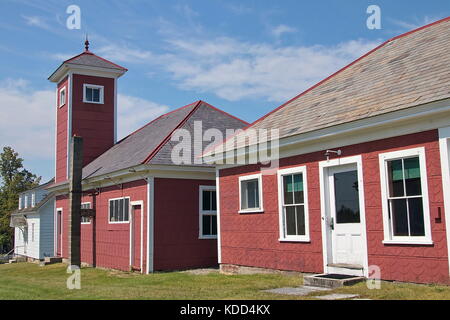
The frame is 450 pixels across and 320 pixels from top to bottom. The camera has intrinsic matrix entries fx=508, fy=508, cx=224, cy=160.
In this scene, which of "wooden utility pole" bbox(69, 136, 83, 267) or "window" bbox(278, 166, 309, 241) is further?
"wooden utility pole" bbox(69, 136, 83, 267)

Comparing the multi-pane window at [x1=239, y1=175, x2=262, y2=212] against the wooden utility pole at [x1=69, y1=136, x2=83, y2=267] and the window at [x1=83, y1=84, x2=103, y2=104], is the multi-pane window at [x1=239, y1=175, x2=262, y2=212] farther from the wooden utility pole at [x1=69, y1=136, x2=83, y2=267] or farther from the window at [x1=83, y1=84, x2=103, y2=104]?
the window at [x1=83, y1=84, x2=103, y2=104]

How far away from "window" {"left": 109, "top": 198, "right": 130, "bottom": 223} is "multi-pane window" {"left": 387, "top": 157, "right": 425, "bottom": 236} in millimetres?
11037

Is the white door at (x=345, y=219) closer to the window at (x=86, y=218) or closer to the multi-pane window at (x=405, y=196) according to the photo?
the multi-pane window at (x=405, y=196)

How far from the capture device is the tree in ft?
167

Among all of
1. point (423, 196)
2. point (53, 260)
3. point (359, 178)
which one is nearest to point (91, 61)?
point (53, 260)

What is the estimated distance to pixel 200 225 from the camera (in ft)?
58.3

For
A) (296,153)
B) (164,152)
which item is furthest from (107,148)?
(296,153)

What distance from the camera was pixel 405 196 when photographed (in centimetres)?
962

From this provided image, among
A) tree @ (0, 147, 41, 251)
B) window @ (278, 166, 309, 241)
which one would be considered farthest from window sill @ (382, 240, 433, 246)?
tree @ (0, 147, 41, 251)

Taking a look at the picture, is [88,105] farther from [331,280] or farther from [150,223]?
[331,280]

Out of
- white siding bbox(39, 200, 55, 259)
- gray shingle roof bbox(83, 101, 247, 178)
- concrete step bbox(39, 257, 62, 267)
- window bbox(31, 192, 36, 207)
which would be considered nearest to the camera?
gray shingle roof bbox(83, 101, 247, 178)

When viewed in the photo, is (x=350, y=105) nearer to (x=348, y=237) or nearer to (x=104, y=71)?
(x=348, y=237)

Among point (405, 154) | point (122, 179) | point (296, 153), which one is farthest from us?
point (122, 179)
